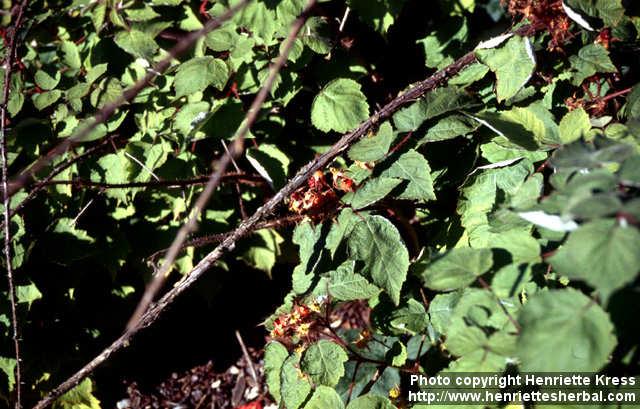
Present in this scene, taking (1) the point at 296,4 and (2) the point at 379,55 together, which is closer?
(1) the point at 296,4

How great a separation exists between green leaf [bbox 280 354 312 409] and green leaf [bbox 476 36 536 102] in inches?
41.3

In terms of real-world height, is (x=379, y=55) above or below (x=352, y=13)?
below

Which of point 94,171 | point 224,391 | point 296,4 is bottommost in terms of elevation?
point 224,391

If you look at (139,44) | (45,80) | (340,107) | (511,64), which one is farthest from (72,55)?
(511,64)

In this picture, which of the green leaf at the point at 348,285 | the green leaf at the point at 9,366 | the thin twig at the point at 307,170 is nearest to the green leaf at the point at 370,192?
the thin twig at the point at 307,170

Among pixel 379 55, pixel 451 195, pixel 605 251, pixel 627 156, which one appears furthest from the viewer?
pixel 379 55

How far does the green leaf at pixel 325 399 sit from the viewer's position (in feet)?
5.59

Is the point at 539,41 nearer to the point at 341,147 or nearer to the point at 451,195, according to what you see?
the point at 451,195

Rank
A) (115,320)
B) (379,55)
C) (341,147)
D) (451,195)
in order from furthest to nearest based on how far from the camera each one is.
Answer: (115,320) → (379,55) → (451,195) → (341,147)

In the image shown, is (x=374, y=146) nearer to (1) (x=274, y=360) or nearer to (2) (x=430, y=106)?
(2) (x=430, y=106)

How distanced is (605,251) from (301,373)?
1.13 metres

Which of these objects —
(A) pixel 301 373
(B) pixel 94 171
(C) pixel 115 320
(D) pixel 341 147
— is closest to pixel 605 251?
(D) pixel 341 147

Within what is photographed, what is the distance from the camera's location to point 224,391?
9.09 ft

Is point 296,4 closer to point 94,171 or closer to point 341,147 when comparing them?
point 341,147
